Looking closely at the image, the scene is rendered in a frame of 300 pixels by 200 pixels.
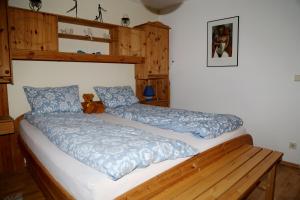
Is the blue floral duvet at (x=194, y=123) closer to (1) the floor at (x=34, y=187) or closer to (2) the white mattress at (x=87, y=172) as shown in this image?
(2) the white mattress at (x=87, y=172)

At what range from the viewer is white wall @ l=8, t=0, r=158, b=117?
2.64m

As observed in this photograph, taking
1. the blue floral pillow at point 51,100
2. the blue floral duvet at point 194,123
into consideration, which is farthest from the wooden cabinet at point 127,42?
the blue floral duvet at point 194,123

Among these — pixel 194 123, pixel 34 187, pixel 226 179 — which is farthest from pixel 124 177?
pixel 34 187

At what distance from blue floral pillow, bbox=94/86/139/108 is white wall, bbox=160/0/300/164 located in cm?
122

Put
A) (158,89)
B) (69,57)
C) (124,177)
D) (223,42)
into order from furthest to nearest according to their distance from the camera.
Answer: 1. (158,89)
2. (223,42)
3. (69,57)
4. (124,177)

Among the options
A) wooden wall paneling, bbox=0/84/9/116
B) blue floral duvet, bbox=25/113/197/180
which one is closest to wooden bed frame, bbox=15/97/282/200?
blue floral duvet, bbox=25/113/197/180

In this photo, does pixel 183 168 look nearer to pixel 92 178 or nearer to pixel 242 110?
pixel 92 178

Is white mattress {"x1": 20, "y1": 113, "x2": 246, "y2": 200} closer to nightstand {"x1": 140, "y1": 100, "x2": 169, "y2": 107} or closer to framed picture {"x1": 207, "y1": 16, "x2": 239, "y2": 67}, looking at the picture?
framed picture {"x1": 207, "y1": 16, "x2": 239, "y2": 67}

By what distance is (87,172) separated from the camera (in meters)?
1.25

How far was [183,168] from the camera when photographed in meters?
1.57

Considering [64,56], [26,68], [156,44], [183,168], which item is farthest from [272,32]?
[26,68]

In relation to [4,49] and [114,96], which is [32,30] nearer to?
[4,49]

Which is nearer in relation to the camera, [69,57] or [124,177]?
[124,177]

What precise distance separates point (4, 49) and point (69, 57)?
77cm
